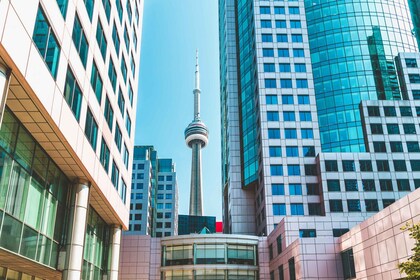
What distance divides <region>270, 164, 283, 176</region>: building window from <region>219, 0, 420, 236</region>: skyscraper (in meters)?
0.17

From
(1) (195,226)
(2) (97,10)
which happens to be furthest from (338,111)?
(1) (195,226)

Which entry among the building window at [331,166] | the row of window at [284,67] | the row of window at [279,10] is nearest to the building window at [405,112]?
the building window at [331,166]

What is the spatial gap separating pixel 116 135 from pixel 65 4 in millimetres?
14962

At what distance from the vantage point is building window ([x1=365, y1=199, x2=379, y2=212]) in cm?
6274

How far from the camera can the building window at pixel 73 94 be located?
867 inches

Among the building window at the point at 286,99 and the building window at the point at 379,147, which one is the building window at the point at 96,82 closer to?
the building window at the point at 286,99

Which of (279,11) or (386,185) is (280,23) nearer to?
(279,11)

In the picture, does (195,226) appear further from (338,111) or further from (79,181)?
(79,181)

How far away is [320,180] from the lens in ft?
215

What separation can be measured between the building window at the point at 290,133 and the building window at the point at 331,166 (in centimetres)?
756

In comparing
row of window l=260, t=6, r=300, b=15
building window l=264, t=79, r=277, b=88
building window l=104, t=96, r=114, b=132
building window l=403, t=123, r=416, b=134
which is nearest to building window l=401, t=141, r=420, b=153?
building window l=403, t=123, r=416, b=134

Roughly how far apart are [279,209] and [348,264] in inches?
1091

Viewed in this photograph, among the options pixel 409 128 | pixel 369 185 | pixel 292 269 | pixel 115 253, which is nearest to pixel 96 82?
pixel 115 253

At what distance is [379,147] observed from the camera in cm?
6644
